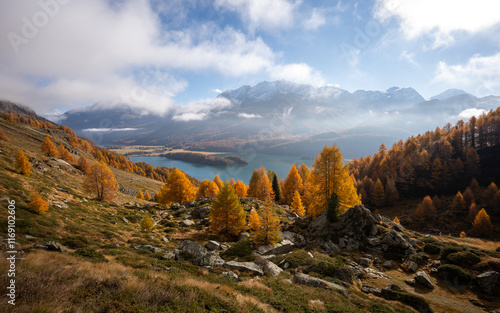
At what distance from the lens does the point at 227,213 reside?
1142 inches

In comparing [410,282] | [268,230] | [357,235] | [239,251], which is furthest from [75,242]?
[357,235]

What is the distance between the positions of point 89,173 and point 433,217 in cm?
9728

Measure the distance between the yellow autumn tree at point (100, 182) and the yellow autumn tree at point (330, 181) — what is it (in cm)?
4166

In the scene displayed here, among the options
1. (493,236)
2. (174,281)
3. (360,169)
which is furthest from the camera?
(360,169)

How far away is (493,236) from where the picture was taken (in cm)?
4688

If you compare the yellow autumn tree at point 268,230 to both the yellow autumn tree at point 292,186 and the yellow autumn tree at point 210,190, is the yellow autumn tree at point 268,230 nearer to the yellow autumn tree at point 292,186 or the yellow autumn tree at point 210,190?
the yellow autumn tree at point 292,186

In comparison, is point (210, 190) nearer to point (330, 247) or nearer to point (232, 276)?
point (330, 247)

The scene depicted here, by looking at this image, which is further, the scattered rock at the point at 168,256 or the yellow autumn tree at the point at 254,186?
the yellow autumn tree at the point at 254,186

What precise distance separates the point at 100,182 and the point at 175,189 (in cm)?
1573

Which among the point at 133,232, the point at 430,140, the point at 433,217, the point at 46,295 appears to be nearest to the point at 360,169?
the point at 430,140

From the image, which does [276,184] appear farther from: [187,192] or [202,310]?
[202,310]

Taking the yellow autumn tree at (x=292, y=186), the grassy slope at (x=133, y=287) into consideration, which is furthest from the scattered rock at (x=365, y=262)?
the yellow autumn tree at (x=292, y=186)

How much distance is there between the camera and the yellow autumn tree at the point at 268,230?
2381 cm

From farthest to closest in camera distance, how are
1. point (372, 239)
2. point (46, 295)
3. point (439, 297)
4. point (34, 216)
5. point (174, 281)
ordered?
point (372, 239)
point (34, 216)
point (439, 297)
point (174, 281)
point (46, 295)
